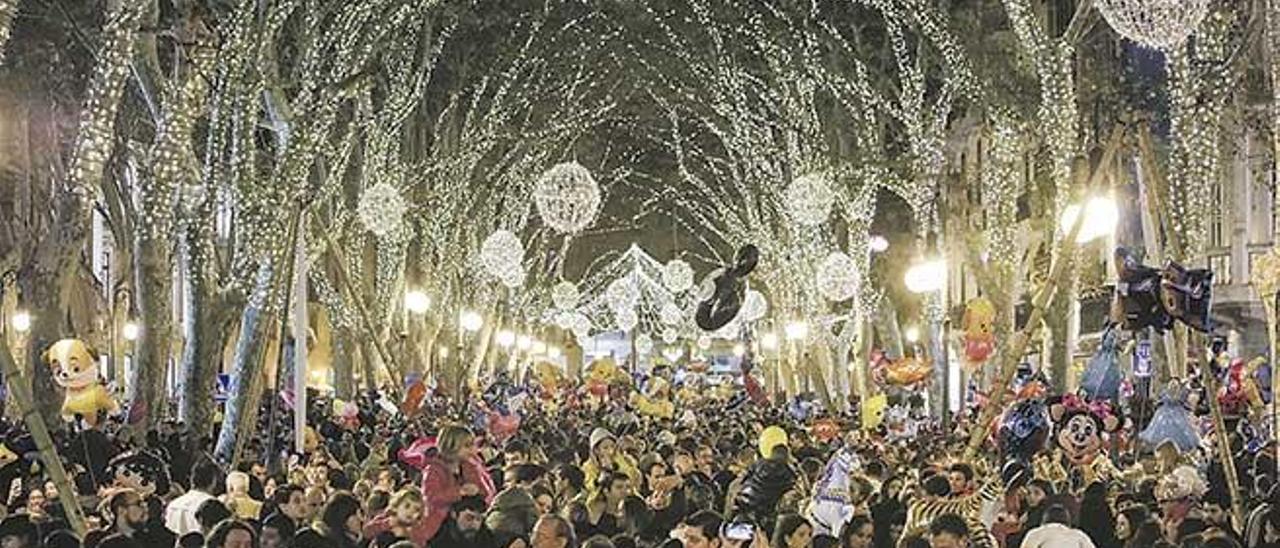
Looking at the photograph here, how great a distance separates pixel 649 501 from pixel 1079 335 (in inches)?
1051

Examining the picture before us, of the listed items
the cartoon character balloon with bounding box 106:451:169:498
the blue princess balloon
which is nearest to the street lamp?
the blue princess balloon

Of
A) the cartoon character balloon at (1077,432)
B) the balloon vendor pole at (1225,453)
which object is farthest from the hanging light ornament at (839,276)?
the balloon vendor pole at (1225,453)

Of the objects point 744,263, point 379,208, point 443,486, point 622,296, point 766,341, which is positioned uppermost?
point 379,208

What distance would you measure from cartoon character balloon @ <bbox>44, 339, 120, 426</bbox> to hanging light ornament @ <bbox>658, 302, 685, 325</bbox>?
130 ft

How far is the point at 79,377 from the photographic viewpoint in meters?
19.9

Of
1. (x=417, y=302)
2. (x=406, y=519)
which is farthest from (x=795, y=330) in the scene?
(x=406, y=519)

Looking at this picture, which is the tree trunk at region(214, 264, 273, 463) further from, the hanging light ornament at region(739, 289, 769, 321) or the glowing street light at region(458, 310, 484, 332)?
the hanging light ornament at region(739, 289, 769, 321)

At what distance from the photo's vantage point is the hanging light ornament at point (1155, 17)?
1320 cm

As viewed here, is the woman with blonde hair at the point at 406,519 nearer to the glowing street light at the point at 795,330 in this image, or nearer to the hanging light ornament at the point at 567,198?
the hanging light ornament at the point at 567,198

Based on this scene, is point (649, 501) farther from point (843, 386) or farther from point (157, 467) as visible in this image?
→ point (843, 386)

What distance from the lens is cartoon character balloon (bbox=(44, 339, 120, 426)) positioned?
19.8 metres

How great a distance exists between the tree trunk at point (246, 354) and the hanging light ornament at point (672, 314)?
38.2 m

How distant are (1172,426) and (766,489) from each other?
19.8ft

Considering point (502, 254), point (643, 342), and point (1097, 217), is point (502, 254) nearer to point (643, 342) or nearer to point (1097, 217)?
point (1097, 217)
